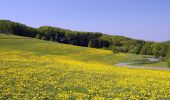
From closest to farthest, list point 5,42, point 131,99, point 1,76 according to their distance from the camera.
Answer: point 131,99, point 1,76, point 5,42

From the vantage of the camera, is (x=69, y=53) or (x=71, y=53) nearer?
(x=69, y=53)

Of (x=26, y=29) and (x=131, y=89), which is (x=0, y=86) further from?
(x=26, y=29)

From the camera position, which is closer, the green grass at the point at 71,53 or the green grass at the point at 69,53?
the green grass at the point at 71,53

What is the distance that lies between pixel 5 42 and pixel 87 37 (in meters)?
87.7

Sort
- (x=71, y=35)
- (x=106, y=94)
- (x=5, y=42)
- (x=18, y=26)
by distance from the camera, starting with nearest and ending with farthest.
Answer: (x=106, y=94) < (x=5, y=42) < (x=18, y=26) < (x=71, y=35)

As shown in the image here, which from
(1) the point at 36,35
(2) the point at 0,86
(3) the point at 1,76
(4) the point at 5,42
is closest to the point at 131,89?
(2) the point at 0,86

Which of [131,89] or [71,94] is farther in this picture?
[131,89]

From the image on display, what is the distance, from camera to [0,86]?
22219 mm

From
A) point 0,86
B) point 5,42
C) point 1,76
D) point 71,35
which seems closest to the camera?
point 0,86

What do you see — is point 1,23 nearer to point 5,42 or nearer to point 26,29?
point 26,29

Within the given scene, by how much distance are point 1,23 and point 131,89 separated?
147347mm

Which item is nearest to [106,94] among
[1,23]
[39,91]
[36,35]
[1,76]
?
[39,91]

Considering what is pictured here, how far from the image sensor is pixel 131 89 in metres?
23.8

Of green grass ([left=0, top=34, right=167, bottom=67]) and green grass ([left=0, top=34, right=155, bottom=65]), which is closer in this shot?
green grass ([left=0, top=34, right=167, bottom=67])
